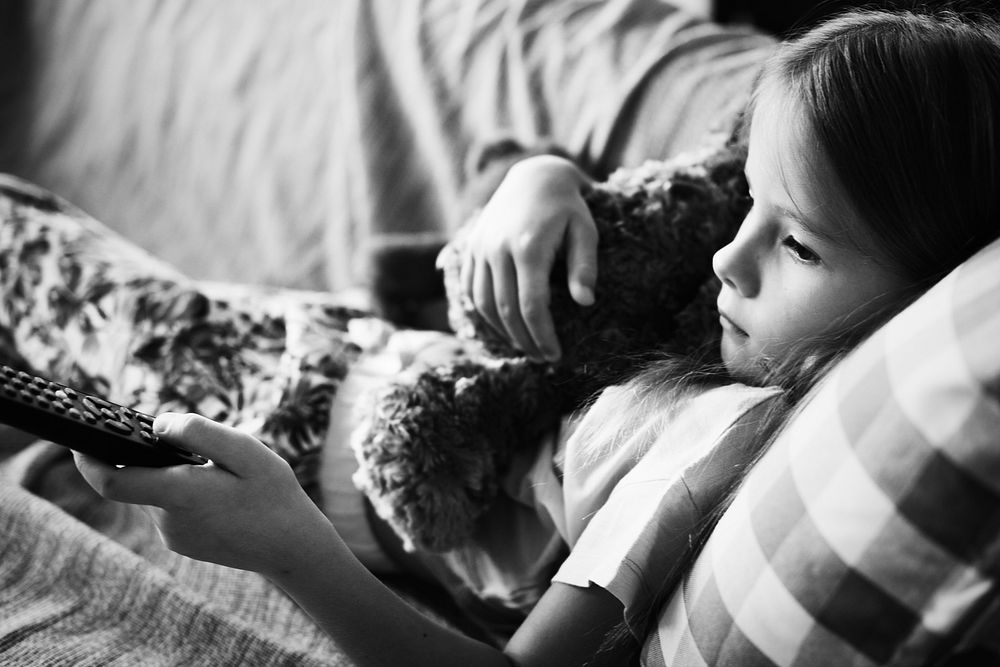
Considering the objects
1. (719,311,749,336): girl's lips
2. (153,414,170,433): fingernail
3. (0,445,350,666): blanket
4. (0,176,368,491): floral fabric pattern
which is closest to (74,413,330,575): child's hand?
(153,414,170,433): fingernail

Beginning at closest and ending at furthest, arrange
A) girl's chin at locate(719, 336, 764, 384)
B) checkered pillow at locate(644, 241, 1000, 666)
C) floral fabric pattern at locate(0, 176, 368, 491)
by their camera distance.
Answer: checkered pillow at locate(644, 241, 1000, 666)
girl's chin at locate(719, 336, 764, 384)
floral fabric pattern at locate(0, 176, 368, 491)

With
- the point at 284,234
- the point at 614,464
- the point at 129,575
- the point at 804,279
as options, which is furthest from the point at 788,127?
the point at 284,234

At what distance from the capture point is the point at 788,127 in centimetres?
58

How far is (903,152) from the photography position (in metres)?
0.53

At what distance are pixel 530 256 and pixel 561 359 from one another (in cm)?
9

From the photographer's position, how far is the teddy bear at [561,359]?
667 mm

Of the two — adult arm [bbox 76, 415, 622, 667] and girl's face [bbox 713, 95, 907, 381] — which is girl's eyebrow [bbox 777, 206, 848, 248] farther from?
adult arm [bbox 76, 415, 622, 667]

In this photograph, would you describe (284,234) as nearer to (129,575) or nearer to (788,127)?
(129,575)

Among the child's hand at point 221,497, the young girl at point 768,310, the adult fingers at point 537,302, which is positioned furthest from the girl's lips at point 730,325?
the child's hand at point 221,497

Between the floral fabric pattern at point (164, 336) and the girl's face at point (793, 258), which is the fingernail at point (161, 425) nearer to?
the floral fabric pattern at point (164, 336)

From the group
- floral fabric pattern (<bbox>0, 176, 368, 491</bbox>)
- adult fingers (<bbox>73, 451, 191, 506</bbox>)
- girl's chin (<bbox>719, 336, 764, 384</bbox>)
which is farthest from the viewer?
floral fabric pattern (<bbox>0, 176, 368, 491</bbox>)

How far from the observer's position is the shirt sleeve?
1.79ft

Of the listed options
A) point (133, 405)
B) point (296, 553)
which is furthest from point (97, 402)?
point (133, 405)

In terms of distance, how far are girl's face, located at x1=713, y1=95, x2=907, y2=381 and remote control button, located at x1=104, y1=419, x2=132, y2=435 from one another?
0.39 meters
